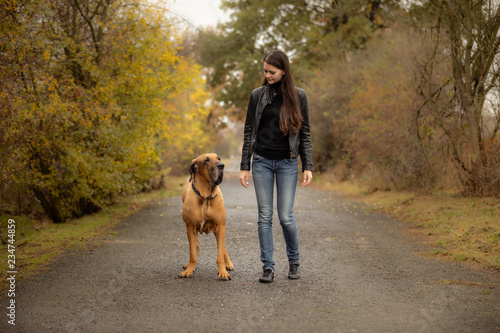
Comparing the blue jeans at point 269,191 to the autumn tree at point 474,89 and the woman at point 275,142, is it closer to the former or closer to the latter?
the woman at point 275,142

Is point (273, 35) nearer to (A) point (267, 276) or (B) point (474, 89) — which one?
(B) point (474, 89)

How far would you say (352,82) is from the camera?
812 inches

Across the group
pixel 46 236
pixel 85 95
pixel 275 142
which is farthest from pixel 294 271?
pixel 85 95

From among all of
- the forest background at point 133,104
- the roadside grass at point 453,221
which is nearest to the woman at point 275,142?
the roadside grass at point 453,221

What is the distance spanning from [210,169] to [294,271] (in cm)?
147

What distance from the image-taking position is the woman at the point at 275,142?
5.20 metres

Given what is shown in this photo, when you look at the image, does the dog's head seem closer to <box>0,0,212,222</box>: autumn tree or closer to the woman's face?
the woman's face

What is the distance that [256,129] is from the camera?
5.27 meters

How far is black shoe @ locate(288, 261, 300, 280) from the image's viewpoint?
5387mm

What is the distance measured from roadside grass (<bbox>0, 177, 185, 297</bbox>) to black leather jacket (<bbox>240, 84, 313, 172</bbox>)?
9.39ft

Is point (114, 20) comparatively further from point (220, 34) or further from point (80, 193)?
point (220, 34)

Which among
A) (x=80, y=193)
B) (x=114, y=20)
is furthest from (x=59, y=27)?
(x=80, y=193)

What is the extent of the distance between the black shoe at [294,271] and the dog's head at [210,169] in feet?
4.07

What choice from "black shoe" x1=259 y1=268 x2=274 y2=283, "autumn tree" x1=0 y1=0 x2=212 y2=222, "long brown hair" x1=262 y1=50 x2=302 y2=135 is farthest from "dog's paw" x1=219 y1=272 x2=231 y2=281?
"autumn tree" x1=0 y1=0 x2=212 y2=222
